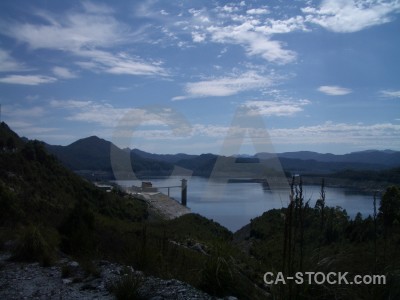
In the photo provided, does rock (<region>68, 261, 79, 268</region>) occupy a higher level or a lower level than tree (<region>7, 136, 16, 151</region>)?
lower

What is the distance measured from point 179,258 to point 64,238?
1.88 m

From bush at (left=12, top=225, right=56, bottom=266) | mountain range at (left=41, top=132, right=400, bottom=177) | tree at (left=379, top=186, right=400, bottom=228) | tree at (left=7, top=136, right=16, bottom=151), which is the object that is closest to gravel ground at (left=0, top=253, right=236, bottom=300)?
bush at (left=12, top=225, right=56, bottom=266)

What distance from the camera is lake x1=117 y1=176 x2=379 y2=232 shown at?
45.7 m

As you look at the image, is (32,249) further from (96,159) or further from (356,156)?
(356,156)

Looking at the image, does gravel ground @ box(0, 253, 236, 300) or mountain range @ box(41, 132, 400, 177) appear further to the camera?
mountain range @ box(41, 132, 400, 177)

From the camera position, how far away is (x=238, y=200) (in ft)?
202

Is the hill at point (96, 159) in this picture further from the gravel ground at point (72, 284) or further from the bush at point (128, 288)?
the bush at point (128, 288)

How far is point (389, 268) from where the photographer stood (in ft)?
9.88

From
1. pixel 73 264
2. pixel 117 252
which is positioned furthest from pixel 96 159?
pixel 73 264

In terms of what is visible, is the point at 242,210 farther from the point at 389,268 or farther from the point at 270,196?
the point at 389,268

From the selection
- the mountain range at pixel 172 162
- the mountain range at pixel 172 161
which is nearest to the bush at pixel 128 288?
the mountain range at pixel 172 162

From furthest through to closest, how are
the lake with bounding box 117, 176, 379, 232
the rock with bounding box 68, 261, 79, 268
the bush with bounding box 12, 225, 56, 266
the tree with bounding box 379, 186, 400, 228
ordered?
the lake with bounding box 117, 176, 379, 232
the bush with bounding box 12, 225, 56, 266
the rock with bounding box 68, 261, 79, 268
the tree with bounding box 379, 186, 400, 228

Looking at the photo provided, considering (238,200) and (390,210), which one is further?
(238,200)

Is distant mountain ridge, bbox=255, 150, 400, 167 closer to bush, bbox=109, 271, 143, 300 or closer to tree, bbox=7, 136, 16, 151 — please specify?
tree, bbox=7, 136, 16, 151
